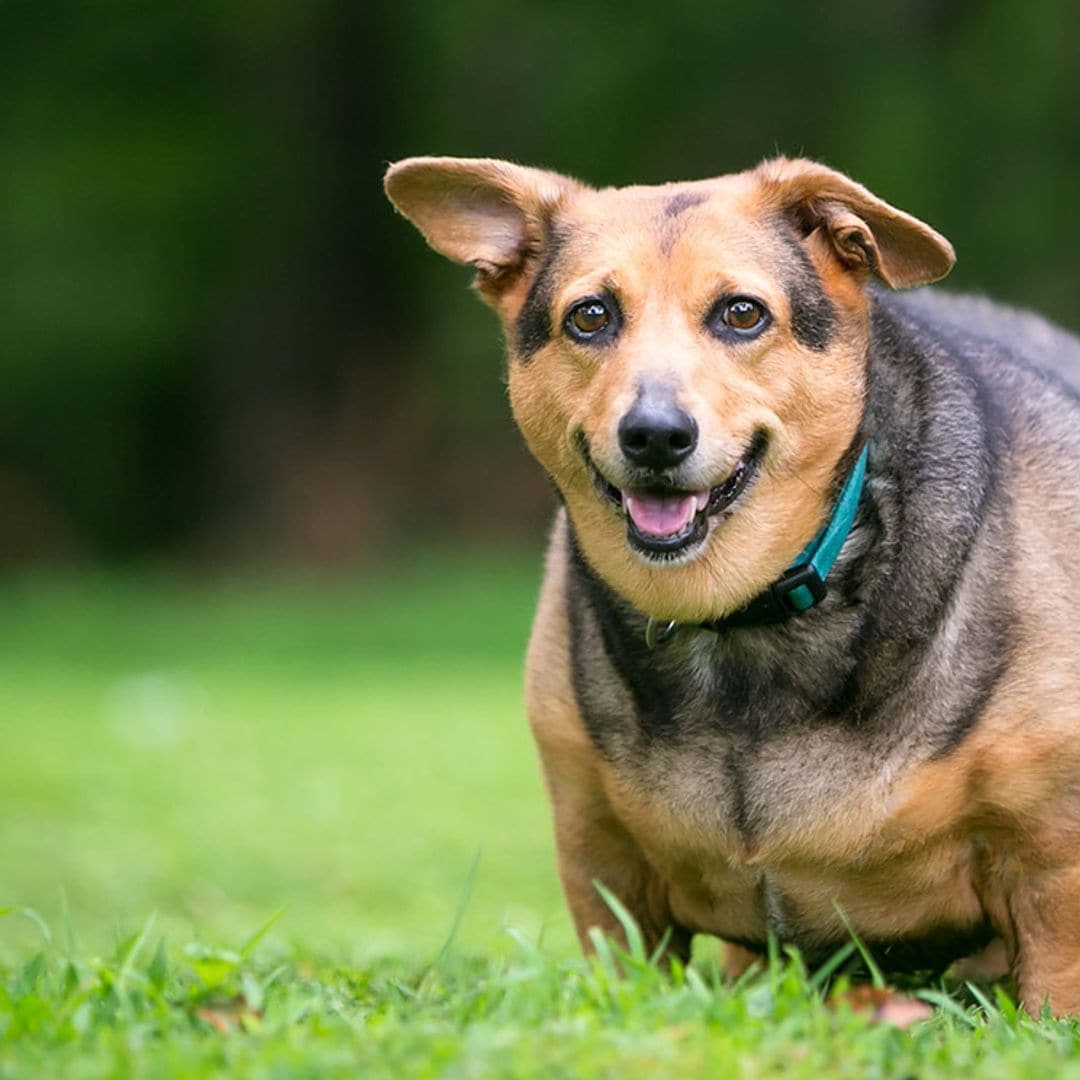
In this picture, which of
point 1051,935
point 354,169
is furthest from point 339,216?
point 1051,935

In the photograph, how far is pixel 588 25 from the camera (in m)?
25.6

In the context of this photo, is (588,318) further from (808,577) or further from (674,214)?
(808,577)

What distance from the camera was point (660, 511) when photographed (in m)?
5.00

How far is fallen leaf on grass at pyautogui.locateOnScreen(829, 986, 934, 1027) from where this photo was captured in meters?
4.00

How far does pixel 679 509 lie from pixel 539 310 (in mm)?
824

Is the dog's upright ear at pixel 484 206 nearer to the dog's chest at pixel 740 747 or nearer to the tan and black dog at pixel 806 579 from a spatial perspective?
the tan and black dog at pixel 806 579

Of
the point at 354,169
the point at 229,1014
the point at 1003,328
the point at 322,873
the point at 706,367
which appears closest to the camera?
the point at 229,1014

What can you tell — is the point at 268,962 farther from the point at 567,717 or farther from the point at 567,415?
the point at 567,415

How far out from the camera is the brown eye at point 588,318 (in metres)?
5.20

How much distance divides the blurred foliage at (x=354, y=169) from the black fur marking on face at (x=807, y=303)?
66.3 feet

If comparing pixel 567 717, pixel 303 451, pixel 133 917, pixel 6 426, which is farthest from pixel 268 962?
pixel 6 426

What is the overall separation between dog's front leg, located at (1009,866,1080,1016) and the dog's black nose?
1463 mm

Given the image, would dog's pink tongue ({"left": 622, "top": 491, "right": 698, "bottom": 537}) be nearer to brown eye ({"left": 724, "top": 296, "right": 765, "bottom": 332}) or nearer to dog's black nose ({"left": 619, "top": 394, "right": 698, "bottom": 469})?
dog's black nose ({"left": 619, "top": 394, "right": 698, "bottom": 469})

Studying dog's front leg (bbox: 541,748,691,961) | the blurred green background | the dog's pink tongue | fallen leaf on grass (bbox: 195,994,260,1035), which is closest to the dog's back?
the dog's pink tongue
